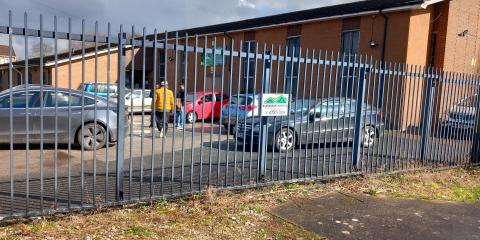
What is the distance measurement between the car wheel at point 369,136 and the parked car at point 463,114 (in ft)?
6.45

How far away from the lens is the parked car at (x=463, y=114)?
28.8 ft

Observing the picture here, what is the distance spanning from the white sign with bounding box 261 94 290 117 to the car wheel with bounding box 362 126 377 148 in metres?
2.02

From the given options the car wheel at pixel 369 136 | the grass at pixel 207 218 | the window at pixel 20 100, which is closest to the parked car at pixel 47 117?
the window at pixel 20 100

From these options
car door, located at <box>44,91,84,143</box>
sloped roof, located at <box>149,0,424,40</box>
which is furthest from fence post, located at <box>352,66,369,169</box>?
sloped roof, located at <box>149,0,424,40</box>

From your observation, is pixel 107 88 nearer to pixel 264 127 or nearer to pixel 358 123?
pixel 264 127

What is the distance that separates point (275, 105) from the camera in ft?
19.6

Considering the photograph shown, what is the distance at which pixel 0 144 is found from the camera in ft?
30.1

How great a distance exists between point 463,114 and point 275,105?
5236mm

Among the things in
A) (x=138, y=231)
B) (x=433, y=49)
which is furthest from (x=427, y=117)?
(x=433, y=49)

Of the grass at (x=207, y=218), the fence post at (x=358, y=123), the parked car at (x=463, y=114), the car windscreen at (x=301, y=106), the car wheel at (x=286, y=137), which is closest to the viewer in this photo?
the grass at (x=207, y=218)

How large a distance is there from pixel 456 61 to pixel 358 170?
12.3 m

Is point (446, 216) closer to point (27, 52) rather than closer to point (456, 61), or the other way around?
point (27, 52)

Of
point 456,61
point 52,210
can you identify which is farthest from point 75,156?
point 456,61

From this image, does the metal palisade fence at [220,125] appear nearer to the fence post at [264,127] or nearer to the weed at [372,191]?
the fence post at [264,127]
